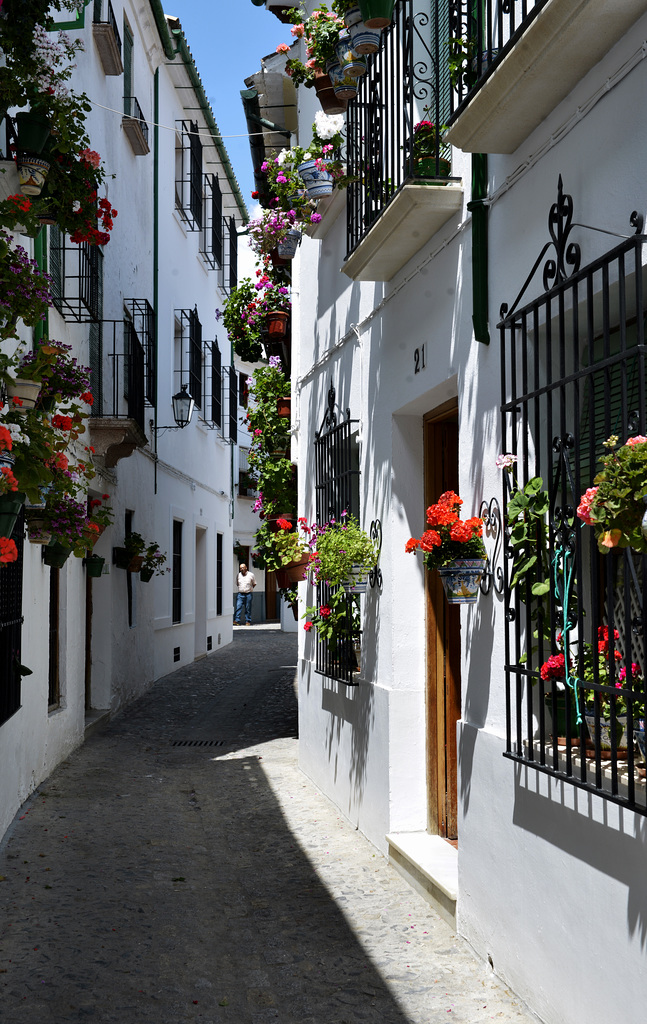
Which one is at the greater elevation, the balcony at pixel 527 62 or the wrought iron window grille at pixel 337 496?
the balcony at pixel 527 62

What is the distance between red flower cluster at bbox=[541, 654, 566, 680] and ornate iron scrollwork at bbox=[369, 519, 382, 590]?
287 centimetres

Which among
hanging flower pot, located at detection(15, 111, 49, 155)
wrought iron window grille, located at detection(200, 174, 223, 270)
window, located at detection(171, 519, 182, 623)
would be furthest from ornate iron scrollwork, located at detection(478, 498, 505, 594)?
wrought iron window grille, located at detection(200, 174, 223, 270)

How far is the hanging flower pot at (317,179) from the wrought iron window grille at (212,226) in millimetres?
11735

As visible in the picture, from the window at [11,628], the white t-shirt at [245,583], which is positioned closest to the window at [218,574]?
the white t-shirt at [245,583]

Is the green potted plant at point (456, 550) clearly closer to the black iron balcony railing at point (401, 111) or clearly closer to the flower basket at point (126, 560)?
the black iron balcony railing at point (401, 111)

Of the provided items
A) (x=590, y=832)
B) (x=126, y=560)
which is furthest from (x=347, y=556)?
(x=126, y=560)

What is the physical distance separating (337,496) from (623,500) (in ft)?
16.0

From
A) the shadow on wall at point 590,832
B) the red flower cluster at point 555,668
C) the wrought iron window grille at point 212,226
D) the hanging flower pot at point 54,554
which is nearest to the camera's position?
the shadow on wall at point 590,832

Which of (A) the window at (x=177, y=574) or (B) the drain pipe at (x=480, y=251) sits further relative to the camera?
(A) the window at (x=177, y=574)

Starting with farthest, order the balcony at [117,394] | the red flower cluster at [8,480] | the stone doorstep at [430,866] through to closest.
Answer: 1. the balcony at [117,394]
2. the stone doorstep at [430,866]
3. the red flower cluster at [8,480]

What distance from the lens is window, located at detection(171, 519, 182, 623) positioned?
17.1 metres

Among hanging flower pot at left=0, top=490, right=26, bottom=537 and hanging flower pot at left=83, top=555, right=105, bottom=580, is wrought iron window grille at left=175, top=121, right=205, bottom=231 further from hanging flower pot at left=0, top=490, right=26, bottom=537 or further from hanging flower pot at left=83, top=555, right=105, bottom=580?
hanging flower pot at left=0, top=490, right=26, bottom=537

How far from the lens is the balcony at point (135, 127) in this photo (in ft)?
41.1

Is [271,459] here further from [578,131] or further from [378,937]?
[578,131]
